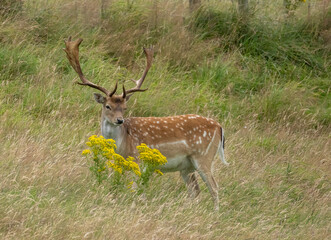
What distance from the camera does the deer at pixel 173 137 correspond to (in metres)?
7.43

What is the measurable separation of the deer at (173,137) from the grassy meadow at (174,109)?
21 centimetres

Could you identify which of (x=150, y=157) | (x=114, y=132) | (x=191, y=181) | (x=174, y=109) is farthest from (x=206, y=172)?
(x=174, y=109)

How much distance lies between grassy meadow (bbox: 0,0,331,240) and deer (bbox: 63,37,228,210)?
0.70 feet

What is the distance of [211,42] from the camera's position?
11.8 metres

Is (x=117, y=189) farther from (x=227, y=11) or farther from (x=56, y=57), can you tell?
(x=227, y=11)

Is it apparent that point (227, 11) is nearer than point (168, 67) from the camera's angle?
No

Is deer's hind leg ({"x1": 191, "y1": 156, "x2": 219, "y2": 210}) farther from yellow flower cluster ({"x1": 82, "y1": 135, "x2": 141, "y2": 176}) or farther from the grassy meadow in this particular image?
yellow flower cluster ({"x1": 82, "y1": 135, "x2": 141, "y2": 176})

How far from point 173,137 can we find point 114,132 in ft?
2.04

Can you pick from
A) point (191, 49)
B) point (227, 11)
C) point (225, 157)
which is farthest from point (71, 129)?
point (227, 11)

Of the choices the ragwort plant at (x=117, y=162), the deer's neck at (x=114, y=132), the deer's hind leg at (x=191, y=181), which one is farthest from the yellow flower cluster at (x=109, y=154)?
the deer's hind leg at (x=191, y=181)

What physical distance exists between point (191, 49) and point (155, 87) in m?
1.48

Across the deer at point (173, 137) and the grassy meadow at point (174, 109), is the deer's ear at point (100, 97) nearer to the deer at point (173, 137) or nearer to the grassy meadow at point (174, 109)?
the deer at point (173, 137)

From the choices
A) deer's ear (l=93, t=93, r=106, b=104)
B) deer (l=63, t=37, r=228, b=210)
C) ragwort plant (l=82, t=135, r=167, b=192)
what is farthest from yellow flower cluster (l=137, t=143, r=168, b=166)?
deer's ear (l=93, t=93, r=106, b=104)

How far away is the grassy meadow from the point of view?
5898 millimetres
